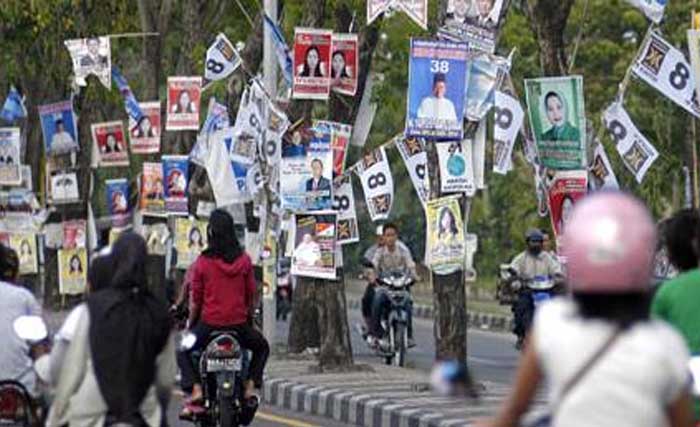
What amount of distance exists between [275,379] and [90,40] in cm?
956

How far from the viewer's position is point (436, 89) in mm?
19703

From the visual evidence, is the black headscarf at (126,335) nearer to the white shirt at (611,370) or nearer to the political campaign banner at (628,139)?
the white shirt at (611,370)

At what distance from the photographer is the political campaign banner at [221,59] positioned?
27234mm

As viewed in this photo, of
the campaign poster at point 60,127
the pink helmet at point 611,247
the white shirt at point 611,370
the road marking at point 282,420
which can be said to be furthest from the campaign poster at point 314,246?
the pink helmet at point 611,247

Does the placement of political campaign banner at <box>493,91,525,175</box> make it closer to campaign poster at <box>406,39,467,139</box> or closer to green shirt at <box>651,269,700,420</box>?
campaign poster at <box>406,39,467,139</box>

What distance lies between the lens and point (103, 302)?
9516 mm

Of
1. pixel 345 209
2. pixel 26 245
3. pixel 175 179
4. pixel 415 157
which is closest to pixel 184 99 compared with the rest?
pixel 175 179

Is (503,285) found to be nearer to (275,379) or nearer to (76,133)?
(275,379)

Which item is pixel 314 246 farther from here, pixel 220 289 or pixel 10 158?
pixel 10 158

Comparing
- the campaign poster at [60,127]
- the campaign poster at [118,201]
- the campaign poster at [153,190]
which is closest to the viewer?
the campaign poster at [153,190]

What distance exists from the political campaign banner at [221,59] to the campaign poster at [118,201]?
834 centimetres

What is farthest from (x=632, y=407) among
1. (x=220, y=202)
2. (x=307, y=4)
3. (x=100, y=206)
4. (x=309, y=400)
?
(x=100, y=206)

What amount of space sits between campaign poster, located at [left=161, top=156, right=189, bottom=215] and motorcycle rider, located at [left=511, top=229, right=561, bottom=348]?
17.7 feet

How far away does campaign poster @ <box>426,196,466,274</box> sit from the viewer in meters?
20.1
